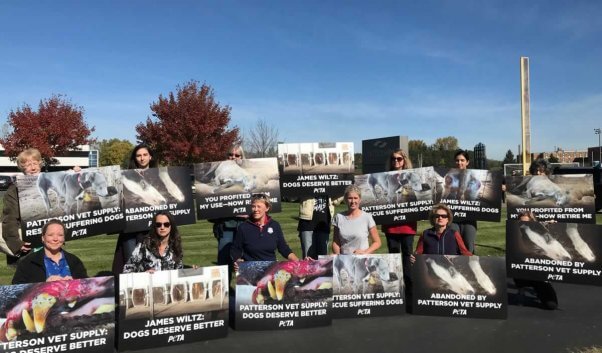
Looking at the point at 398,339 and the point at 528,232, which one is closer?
the point at 398,339

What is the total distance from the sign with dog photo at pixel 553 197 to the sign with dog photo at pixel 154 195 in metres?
4.68

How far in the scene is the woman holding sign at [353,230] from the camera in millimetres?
5938

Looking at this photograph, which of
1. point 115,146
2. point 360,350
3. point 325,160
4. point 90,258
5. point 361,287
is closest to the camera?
point 360,350

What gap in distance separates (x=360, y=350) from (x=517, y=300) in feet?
9.92

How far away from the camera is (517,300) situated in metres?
6.49

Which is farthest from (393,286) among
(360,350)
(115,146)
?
(115,146)

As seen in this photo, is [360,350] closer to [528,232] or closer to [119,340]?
[119,340]

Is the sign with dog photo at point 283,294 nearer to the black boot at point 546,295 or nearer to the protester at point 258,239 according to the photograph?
the protester at point 258,239

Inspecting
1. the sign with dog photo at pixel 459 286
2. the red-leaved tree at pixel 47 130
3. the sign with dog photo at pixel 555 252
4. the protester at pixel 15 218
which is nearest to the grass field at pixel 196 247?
the protester at pixel 15 218

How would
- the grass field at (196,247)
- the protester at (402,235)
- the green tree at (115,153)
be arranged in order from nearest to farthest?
the protester at (402,235) → the grass field at (196,247) → the green tree at (115,153)

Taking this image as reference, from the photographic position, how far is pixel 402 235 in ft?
21.6

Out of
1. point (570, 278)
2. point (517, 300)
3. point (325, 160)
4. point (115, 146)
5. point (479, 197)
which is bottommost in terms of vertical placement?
point (517, 300)

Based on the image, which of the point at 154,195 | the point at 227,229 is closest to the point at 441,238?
the point at 227,229

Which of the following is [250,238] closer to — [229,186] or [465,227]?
[229,186]
